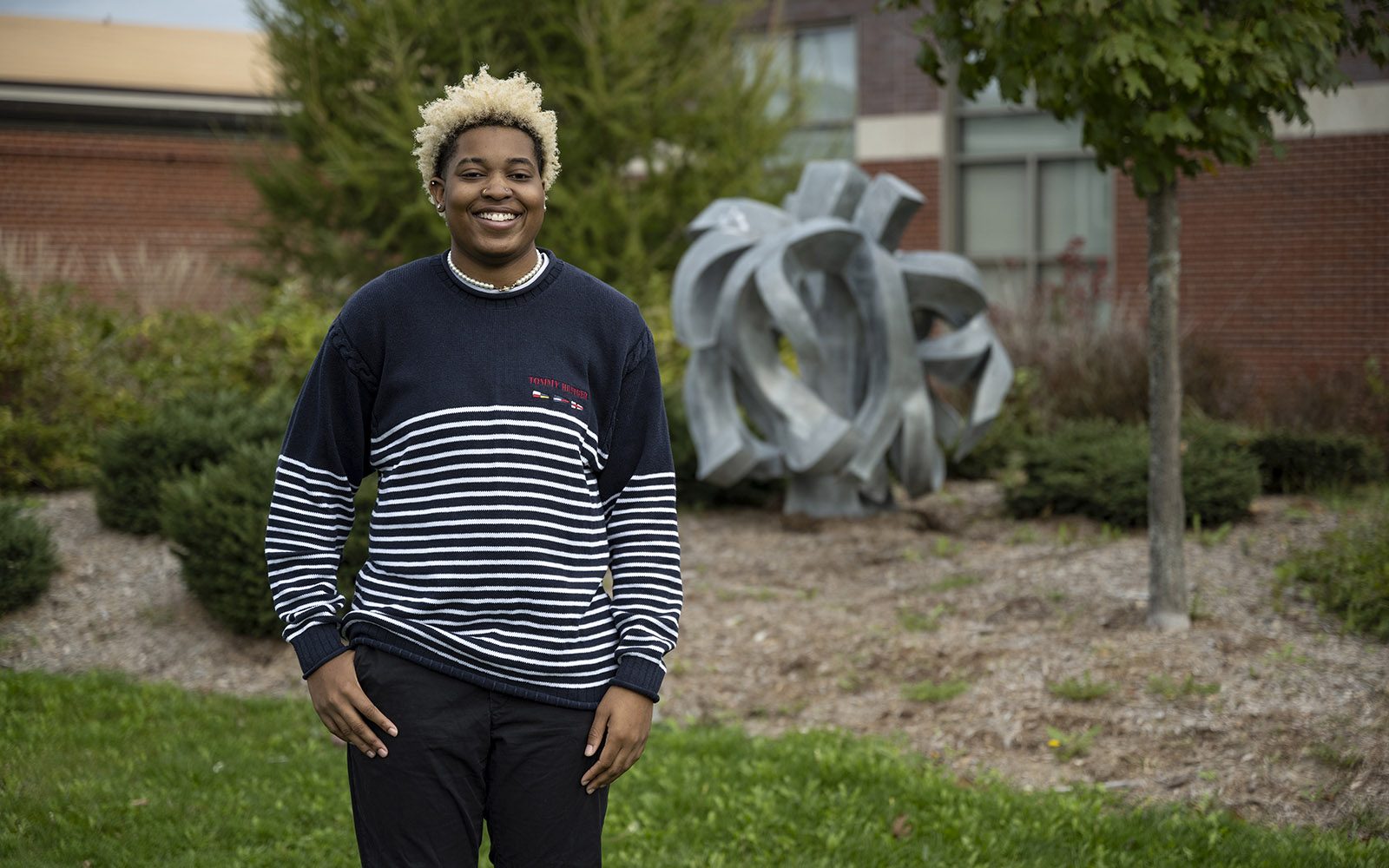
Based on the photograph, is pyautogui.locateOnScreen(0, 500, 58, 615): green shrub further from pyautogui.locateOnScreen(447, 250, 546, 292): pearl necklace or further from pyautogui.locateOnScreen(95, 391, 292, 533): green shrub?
pyautogui.locateOnScreen(447, 250, 546, 292): pearl necklace

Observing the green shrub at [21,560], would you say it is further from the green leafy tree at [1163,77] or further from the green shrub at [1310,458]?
the green shrub at [1310,458]

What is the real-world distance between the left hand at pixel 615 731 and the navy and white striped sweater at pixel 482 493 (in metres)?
0.03

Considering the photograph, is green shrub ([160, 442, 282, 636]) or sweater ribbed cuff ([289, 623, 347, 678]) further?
green shrub ([160, 442, 282, 636])

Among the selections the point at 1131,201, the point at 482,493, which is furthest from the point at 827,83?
the point at 482,493

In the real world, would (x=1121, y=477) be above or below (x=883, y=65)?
below

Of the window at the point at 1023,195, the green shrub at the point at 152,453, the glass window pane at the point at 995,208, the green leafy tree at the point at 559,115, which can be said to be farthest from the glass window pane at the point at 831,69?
the green shrub at the point at 152,453

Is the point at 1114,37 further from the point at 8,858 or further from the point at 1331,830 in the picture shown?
the point at 8,858

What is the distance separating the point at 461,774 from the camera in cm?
228

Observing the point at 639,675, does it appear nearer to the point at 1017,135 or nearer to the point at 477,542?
the point at 477,542

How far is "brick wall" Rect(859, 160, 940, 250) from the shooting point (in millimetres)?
16359

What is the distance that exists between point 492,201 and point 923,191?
14769mm

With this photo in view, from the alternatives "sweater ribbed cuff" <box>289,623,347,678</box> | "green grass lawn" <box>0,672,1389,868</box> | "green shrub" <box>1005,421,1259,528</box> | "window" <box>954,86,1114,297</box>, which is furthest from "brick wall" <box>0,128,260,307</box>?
"sweater ribbed cuff" <box>289,623,347,678</box>

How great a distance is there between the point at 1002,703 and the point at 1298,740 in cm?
108

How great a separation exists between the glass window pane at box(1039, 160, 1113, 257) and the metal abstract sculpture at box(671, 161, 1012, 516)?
770cm
